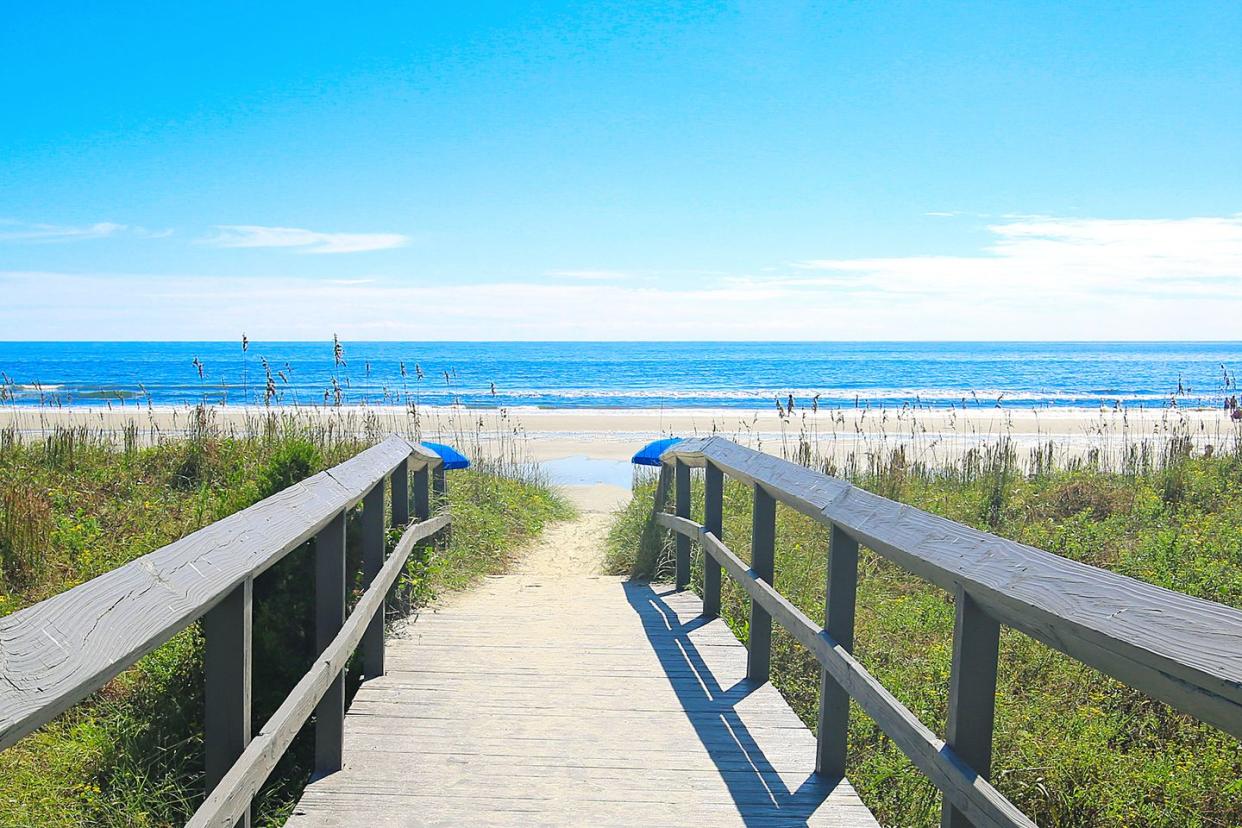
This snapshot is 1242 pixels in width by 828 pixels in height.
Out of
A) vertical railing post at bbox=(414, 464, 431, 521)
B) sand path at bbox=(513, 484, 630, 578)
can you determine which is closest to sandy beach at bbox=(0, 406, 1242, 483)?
sand path at bbox=(513, 484, 630, 578)

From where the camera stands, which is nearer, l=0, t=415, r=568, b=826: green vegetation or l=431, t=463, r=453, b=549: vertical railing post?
l=0, t=415, r=568, b=826: green vegetation

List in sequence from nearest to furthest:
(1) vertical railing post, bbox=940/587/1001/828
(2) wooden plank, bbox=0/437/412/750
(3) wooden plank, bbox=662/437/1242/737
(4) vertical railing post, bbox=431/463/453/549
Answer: (2) wooden plank, bbox=0/437/412/750 < (3) wooden plank, bbox=662/437/1242/737 < (1) vertical railing post, bbox=940/587/1001/828 < (4) vertical railing post, bbox=431/463/453/549

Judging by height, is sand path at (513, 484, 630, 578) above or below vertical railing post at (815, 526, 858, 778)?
below

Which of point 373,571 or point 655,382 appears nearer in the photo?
point 373,571

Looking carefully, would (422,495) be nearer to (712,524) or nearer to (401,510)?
(401,510)

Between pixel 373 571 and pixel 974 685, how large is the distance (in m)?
3.08

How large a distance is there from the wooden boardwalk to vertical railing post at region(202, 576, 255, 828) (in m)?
0.83

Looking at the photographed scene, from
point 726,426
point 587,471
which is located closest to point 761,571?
point 587,471

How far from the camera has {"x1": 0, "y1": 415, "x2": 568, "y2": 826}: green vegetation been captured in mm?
3854

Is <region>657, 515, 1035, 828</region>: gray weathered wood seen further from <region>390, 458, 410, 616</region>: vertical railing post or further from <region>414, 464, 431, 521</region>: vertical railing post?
<region>414, 464, 431, 521</region>: vertical railing post

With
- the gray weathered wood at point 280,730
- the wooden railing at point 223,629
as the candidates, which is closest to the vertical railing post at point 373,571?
the wooden railing at point 223,629

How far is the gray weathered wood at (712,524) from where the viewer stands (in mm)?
5738

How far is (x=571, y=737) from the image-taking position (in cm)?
399

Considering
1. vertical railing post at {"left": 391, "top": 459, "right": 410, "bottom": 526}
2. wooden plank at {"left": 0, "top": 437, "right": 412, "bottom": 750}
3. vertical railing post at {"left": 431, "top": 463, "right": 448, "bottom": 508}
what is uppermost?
wooden plank at {"left": 0, "top": 437, "right": 412, "bottom": 750}
